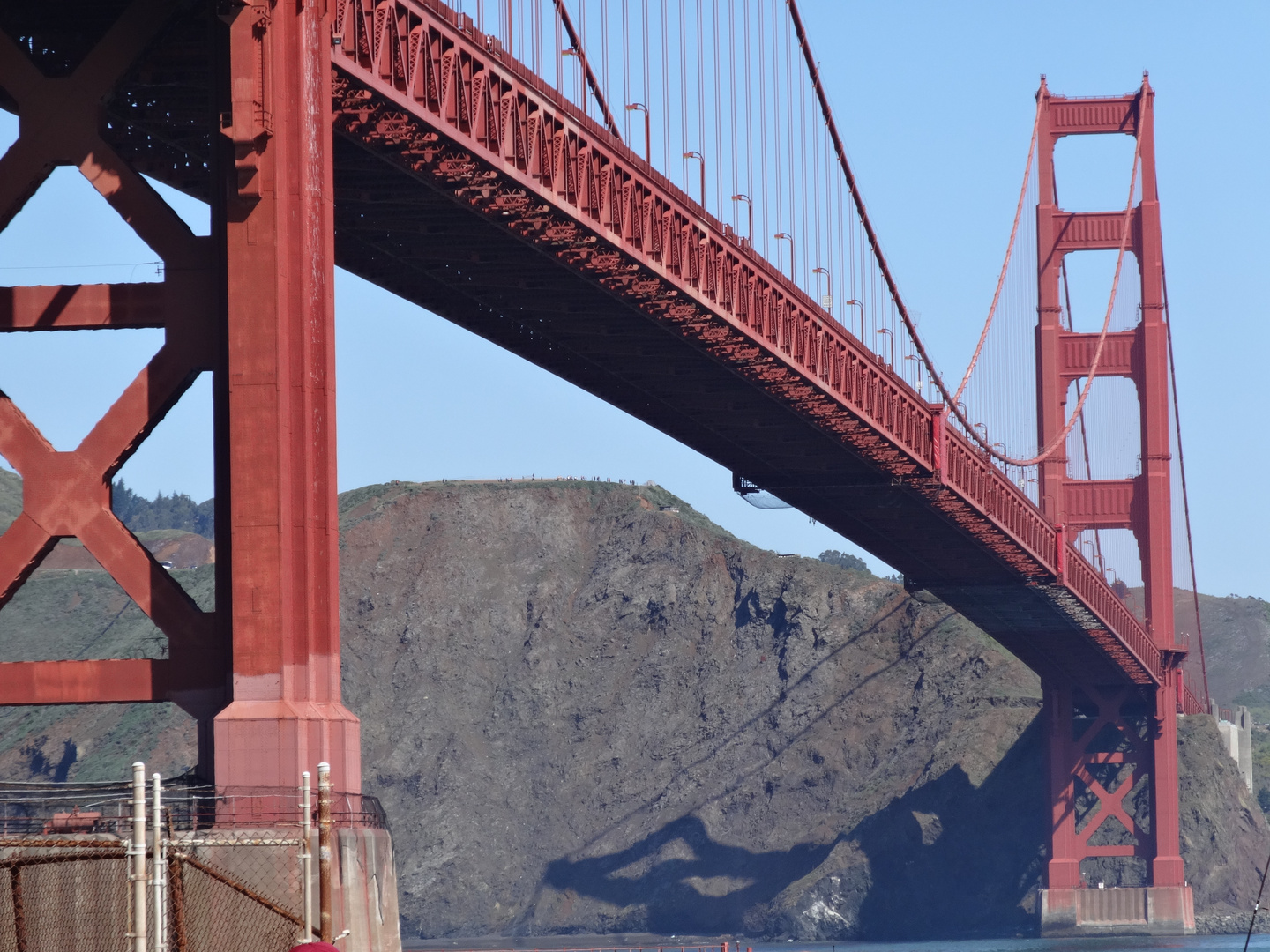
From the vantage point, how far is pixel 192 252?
2002 cm

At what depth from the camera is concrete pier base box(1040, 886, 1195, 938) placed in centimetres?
8344

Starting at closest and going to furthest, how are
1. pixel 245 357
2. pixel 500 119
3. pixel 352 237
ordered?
pixel 245 357 → pixel 500 119 → pixel 352 237

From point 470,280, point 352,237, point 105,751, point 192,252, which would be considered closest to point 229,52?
point 192,252

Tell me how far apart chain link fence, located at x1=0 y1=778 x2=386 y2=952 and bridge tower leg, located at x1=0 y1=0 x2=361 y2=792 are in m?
0.92

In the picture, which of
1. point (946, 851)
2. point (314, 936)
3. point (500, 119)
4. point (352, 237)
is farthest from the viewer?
point (946, 851)

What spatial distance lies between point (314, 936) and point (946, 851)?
8732 cm

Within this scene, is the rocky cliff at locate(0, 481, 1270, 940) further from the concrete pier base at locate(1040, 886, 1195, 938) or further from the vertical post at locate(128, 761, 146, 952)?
the vertical post at locate(128, 761, 146, 952)

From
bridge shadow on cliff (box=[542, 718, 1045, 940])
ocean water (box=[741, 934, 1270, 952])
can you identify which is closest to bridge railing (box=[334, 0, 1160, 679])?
ocean water (box=[741, 934, 1270, 952])

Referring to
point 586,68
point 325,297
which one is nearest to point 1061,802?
point 586,68

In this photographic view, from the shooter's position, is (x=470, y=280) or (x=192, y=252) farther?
(x=470, y=280)

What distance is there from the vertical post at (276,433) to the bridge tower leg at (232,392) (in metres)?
0.02

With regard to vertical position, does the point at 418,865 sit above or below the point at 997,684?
below

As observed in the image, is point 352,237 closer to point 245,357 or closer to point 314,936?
point 245,357

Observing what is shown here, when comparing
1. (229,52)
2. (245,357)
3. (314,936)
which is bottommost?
(314,936)
